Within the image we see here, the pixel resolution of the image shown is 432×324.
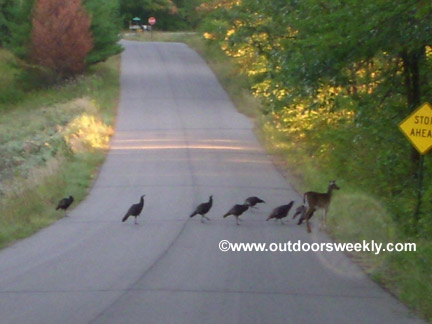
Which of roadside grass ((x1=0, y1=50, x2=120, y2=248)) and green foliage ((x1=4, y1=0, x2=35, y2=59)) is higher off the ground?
green foliage ((x1=4, y1=0, x2=35, y2=59))

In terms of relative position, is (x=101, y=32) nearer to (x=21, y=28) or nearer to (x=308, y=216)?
(x=21, y=28)

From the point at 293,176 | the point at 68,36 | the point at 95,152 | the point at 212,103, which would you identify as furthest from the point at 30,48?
the point at 293,176

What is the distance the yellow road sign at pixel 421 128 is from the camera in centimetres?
1296

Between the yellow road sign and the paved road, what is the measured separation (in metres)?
2.21

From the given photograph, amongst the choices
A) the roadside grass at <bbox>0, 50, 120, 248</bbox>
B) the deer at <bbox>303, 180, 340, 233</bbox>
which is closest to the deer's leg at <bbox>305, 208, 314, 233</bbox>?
the deer at <bbox>303, 180, 340, 233</bbox>

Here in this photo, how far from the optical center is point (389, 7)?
13.1m

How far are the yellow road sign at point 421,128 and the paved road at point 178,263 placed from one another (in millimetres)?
2212

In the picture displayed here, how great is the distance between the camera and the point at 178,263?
12.3 m

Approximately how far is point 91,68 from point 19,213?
111 ft

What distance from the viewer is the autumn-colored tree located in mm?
45812

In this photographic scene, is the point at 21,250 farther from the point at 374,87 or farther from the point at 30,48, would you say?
the point at 30,48

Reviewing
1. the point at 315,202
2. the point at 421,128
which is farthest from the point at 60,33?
the point at 421,128

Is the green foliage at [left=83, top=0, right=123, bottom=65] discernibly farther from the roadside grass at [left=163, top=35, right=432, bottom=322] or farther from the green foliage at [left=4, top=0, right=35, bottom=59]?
the roadside grass at [left=163, top=35, right=432, bottom=322]

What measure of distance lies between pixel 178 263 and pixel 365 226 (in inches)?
151
